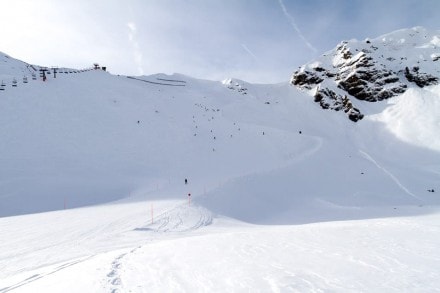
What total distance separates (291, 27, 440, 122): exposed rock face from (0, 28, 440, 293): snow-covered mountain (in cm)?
33

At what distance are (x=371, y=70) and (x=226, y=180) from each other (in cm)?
4971

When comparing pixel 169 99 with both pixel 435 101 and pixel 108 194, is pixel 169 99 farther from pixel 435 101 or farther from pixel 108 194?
pixel 435 101

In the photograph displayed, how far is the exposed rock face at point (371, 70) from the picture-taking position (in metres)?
56.7

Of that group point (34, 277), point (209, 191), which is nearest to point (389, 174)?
point (209, 191)

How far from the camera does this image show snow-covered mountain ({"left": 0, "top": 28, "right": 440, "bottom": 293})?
7137mm

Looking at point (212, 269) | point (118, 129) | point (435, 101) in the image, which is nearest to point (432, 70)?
point (435, 101)

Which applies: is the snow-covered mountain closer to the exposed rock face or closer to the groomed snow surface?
the groomed snow surface

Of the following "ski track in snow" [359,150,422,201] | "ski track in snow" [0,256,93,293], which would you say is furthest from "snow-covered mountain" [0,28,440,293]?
"ski track in snow" [359,150,422,201]

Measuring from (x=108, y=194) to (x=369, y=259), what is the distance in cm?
2040

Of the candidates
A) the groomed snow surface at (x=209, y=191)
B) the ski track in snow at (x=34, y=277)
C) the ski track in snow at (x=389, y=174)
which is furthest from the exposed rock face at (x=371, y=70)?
the ski track in snow at (x=34, y=277)

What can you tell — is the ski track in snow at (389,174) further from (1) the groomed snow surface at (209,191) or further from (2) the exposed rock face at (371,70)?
(2) the exposed rock face at (371,70)

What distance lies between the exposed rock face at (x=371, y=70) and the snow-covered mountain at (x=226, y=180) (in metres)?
0.33

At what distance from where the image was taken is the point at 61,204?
2098 centimetres

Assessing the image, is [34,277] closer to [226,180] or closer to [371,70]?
[226,180]
